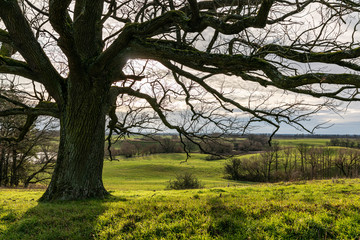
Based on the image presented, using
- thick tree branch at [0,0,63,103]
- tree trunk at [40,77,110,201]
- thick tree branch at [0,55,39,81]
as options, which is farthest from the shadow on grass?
thick tree branch at [0,55,39,81]

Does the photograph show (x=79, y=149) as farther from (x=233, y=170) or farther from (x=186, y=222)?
(x=233, y=170)

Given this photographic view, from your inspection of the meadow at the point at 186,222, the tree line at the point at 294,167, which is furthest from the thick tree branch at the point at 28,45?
the tree line at the point at 294,167

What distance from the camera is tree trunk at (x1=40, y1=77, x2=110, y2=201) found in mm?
7031

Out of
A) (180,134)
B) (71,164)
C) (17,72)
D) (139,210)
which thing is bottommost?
(139,210)

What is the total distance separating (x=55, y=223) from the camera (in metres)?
4.61

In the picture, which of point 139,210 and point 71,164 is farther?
point 71,164

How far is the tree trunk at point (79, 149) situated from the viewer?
7.03 metres

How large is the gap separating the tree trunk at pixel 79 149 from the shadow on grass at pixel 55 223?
138 cm

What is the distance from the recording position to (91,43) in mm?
7871

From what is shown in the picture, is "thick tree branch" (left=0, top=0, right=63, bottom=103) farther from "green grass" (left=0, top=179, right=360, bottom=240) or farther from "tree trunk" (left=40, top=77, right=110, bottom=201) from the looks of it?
"green grass" (left=0, top=179, right=360, bottom=240)

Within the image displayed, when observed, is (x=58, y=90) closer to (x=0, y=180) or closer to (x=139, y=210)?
(x=139, y=210)

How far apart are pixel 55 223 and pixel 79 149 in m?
2.85

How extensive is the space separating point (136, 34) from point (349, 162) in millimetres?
62632

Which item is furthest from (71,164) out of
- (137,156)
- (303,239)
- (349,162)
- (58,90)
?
(137,156)
